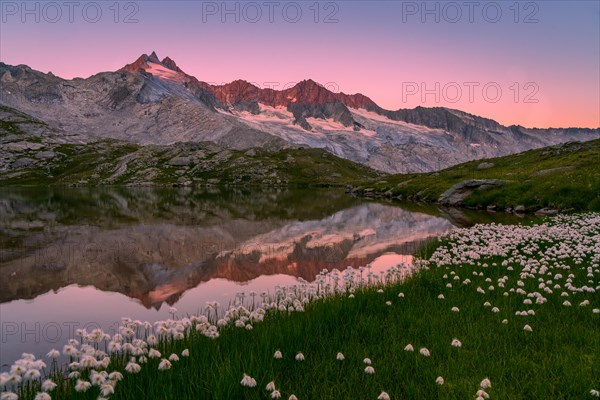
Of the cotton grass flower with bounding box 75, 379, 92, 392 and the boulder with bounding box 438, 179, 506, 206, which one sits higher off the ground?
the boulder with bounding box 438, 179, 506, 206

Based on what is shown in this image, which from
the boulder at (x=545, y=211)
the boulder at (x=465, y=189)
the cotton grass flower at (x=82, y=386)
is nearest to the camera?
the cotton grass flower at (x=82, y=386)

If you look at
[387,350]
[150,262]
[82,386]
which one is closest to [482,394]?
[387,350]

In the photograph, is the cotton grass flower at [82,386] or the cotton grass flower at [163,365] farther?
the cotton grass flower at [163,365]

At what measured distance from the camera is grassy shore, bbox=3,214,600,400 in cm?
731

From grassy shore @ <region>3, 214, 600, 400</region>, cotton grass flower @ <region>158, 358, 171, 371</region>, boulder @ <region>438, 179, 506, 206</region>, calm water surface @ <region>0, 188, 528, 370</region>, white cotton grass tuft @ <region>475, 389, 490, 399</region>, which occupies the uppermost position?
boulder @ <region>438, 179, 506, 206</region>

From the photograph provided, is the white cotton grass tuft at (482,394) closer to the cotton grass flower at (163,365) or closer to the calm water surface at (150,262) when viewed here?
the cotton grass flower at (163,365)

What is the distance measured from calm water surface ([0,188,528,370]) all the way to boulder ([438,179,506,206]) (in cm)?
2588

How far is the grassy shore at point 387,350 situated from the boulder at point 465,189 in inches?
2304

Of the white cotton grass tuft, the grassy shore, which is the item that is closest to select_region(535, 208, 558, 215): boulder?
the grassy shore

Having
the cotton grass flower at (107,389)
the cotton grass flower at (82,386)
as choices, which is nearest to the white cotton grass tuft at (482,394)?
the cotton grass flower at (107,389)

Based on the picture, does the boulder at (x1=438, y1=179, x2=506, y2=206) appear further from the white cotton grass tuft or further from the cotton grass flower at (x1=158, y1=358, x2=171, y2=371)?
the cotton grass flower at (x1=158, y1=358, x2=171, y2=371)

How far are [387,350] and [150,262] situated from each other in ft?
63.6

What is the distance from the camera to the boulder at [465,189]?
69.2 m

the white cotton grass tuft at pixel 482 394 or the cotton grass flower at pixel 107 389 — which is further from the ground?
the cotton grass flower at pixel 107 389
